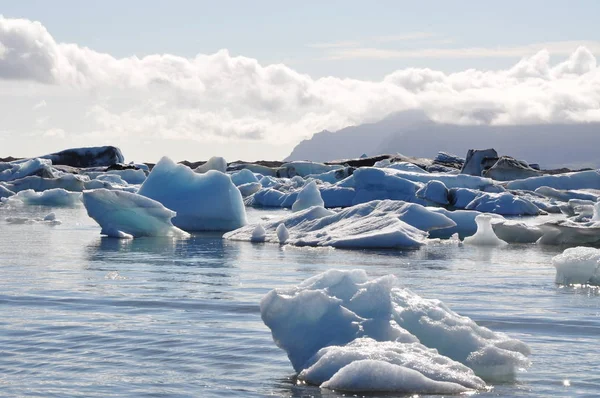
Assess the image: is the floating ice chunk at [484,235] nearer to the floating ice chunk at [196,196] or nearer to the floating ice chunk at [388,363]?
the floating ice chunk at [196,196]

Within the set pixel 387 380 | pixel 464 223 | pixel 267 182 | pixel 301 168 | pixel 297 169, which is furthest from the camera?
pixel 297 169

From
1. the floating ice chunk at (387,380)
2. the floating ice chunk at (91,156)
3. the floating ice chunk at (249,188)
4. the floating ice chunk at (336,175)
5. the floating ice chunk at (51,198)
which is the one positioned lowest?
the floating ice chunk at (51,198)

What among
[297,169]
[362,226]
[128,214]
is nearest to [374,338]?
[362,226]

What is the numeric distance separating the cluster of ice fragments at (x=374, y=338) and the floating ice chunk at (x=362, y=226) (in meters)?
8.52

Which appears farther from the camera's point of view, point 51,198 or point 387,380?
point 51,198

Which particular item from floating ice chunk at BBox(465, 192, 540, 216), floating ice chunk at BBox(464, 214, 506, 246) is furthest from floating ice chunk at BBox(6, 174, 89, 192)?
floating ice chunk at BBox(464, 214, 506, 246)

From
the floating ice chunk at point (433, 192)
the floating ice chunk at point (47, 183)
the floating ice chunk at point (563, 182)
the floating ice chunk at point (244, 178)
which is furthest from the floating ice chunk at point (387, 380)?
the floating ice chunk at point (244, 178)

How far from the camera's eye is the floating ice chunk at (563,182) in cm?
3422

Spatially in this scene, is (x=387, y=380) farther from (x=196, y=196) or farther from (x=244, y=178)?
(x=244, y=178)

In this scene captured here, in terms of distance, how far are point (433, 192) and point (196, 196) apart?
10687 millimetres

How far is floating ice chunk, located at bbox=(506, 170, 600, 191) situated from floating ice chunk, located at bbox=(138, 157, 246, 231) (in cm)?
1923

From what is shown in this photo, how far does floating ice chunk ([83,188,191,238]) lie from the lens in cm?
1582

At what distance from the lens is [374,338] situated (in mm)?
5172

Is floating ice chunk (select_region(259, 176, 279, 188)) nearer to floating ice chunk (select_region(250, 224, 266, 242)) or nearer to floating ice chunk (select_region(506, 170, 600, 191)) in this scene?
floating ice chunk (select_region(506, 170, 600, 191))
